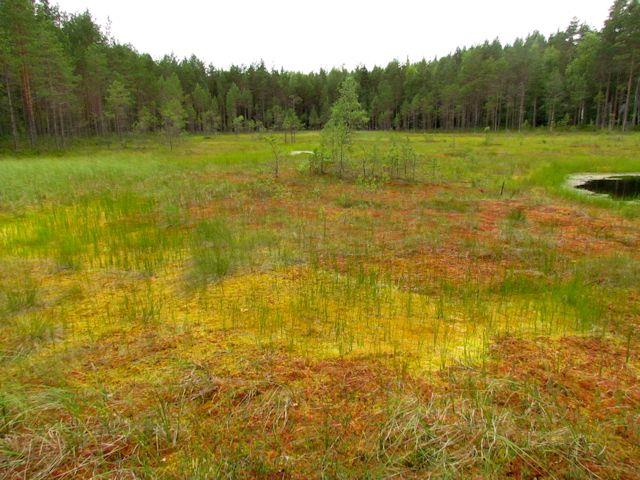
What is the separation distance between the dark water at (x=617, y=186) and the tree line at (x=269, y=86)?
18.4 metres

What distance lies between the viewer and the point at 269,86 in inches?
3034

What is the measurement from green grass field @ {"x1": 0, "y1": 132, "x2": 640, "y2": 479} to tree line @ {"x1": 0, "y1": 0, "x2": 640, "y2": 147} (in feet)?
81.2

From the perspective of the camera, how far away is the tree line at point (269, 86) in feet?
114

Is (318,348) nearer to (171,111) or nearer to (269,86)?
(171,111)

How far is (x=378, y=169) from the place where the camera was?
692 inches

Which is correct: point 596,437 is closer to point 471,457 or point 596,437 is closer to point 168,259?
point 471,457

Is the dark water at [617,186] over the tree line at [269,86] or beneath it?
beneath

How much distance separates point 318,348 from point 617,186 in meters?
16.2

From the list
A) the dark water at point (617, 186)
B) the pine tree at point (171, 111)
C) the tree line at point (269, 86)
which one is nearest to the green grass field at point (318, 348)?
the dark water at point (617, 186)

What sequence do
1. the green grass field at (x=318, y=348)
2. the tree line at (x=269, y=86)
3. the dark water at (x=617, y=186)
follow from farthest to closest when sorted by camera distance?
the tree line at (x=269, y=86) < the dark water at (x=617, y=186) < the green grass field at (x=318, y=348)

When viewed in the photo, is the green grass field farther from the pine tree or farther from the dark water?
the pine tree

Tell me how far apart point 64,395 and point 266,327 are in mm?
1896

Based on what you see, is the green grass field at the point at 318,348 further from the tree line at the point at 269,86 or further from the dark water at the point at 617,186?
the tree line at the point at 269,86

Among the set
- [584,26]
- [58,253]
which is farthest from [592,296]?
[584,26]
